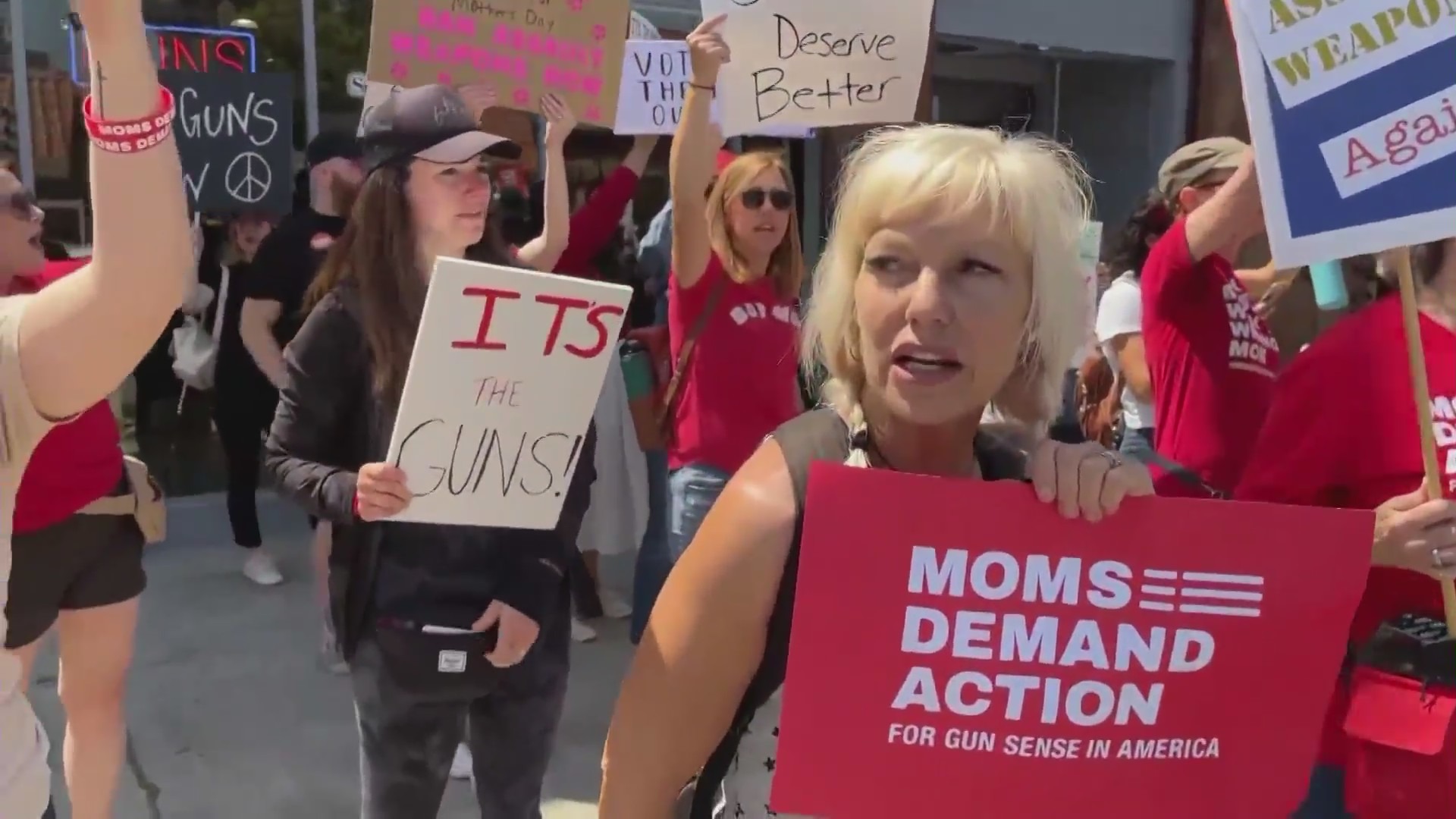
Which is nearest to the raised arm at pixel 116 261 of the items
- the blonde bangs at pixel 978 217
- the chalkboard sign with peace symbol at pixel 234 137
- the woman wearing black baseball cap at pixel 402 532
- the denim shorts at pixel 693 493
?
the blonde bangs at pixel 978 217

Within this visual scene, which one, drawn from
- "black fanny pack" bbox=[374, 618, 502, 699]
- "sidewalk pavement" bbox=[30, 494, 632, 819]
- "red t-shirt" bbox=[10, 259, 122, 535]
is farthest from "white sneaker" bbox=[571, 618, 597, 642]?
"black fanny pack" bbox=[374, 618, 502, 699]

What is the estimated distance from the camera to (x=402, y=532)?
2.24 meters

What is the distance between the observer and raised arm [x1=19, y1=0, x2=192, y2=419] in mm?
1192

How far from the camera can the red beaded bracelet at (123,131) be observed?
3.95 feet

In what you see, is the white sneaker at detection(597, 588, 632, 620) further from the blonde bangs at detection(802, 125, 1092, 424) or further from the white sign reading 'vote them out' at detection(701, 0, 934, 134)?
the blonde bangs at detection(802, 125, 1092, 424)

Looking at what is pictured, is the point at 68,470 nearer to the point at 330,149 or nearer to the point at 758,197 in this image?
the point at 758,197

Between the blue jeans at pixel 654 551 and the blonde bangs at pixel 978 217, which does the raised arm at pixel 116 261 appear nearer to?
the blonde bangs at pixel 978 217

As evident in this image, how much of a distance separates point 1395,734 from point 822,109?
222 cm

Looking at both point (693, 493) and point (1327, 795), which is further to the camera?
point (693, 493)

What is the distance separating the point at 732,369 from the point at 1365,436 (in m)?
1.86

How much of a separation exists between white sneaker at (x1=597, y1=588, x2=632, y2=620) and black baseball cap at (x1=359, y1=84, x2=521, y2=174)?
3099 mm

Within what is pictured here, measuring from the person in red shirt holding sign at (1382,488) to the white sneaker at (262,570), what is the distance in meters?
4.47

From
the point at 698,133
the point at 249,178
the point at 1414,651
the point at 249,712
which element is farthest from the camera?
the point at 249,178

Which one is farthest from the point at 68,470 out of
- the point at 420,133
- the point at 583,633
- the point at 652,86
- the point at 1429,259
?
the point at 1429,259
